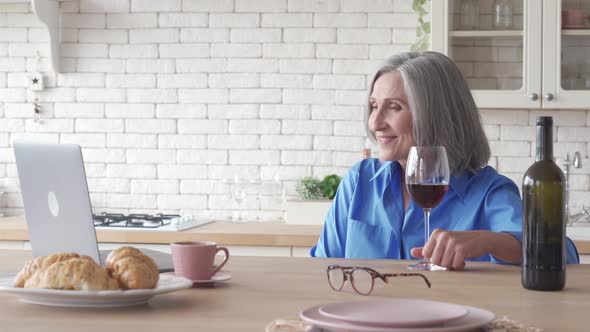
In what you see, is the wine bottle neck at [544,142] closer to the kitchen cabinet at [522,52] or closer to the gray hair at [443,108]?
the gray hair at [443,108]

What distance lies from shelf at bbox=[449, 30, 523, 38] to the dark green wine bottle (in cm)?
222

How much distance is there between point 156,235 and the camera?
3.35m

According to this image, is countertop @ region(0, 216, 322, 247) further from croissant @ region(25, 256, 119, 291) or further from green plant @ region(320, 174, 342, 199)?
croissant @ region(25, 256, 119, 291)

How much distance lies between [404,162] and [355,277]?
0.84 meters

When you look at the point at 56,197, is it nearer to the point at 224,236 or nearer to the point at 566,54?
the point at 224,236

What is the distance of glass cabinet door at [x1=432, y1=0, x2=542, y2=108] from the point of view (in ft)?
11.9

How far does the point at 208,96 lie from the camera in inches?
160

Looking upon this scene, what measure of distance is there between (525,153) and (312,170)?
97cm

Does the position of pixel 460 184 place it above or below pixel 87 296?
above

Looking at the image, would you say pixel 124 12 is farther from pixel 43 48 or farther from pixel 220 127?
pixel 220 127

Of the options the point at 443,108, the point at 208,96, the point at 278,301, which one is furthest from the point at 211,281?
the point at 208,96

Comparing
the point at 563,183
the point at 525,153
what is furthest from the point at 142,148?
the point at 563,183

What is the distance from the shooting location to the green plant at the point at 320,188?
12.5ft

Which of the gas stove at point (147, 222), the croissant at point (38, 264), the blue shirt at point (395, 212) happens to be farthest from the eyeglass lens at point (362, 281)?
the gas stove at point (147, 222)
